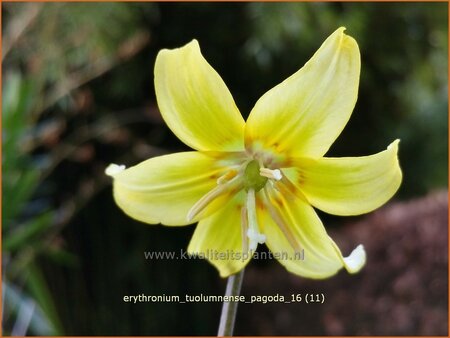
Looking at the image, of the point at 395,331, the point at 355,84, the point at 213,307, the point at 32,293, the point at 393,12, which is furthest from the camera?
the point at 213,307

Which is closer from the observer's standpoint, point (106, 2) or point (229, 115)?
point (229, 115)

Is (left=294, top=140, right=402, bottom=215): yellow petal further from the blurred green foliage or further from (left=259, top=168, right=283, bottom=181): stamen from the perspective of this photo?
the blurred green foliage

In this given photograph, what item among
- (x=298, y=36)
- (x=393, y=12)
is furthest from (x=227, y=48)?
(x=393, y=12)

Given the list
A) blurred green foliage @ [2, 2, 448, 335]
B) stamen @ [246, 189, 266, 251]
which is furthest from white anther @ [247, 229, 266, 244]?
blurred green foliage @ [2, 2, 448, 335]

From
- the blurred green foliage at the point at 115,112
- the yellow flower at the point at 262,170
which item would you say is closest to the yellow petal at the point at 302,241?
the yellow flower at the point at 262,170

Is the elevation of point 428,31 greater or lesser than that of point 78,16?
greater

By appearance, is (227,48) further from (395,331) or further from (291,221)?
(291,221)
